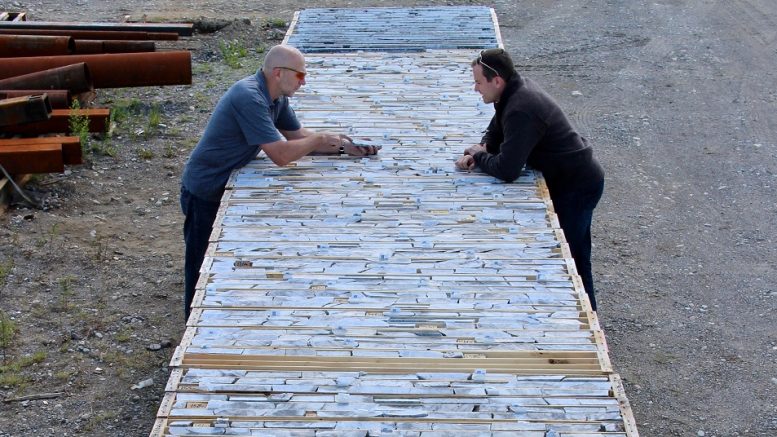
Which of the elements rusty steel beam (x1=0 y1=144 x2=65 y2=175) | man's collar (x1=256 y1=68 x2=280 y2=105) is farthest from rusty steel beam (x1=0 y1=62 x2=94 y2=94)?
man's collar (x1=256 y1=68 x2=280 y2=105)

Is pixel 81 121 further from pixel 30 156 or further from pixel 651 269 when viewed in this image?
pixel 651 269

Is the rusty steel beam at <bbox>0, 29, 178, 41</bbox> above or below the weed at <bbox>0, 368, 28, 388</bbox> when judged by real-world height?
above

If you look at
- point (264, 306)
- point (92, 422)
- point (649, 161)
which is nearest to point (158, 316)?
point (92, 422)

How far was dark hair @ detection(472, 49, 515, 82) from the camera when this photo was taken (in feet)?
21.4

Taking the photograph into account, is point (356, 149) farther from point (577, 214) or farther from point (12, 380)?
point (12, 380)

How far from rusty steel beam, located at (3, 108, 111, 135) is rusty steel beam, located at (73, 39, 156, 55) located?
1.56 metres

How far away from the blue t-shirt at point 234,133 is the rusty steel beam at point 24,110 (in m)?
2.89

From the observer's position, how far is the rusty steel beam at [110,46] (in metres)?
11.6

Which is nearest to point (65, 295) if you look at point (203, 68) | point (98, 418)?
point (98, 418)

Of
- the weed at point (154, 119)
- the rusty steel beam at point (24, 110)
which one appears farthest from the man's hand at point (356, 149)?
the weed at point (154, 119)

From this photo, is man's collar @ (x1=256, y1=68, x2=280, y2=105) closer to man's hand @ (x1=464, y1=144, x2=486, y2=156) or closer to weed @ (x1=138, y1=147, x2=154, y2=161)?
man's hand @ (x1=464, y1=144, x2=486, y2=156)

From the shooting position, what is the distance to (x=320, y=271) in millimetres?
5793

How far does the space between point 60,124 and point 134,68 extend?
4.29 ft

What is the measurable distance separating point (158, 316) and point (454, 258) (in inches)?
116
